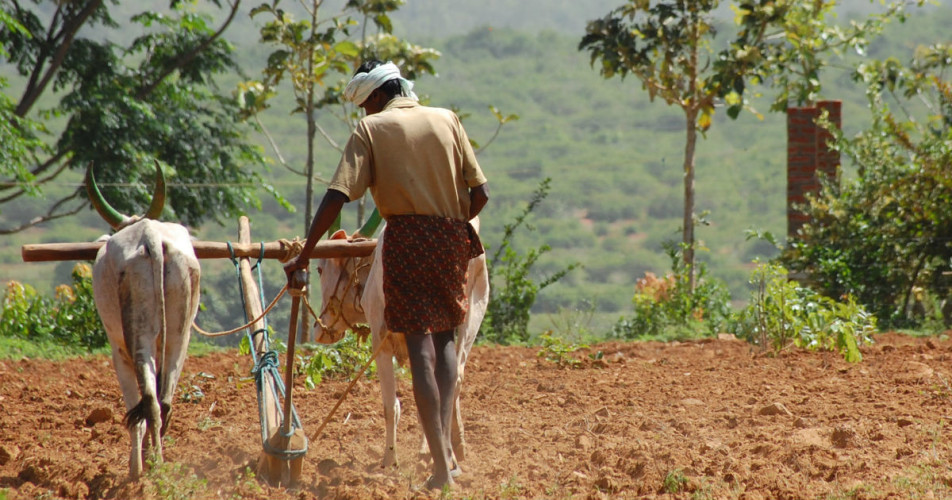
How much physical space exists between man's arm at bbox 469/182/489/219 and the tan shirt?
0.54ft

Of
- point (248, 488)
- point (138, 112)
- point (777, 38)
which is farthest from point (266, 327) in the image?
point (138, 112)

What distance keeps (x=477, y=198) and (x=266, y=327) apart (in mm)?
1304

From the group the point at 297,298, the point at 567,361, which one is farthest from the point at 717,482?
the point at 567,361

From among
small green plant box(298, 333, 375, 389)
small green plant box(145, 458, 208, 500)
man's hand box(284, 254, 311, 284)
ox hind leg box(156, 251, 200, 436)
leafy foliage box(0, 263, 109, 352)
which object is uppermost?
man's hand box(284, 254, 311, 284)

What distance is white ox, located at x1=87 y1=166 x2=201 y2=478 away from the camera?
14.1 feet

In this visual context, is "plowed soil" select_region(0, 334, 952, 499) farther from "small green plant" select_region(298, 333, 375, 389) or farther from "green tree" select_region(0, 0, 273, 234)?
"green tree" select_region(0, 0, 273, 234)

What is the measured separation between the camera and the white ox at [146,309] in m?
4.31

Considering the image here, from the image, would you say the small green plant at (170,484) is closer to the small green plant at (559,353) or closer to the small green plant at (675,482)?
the small green plant at (675,482)

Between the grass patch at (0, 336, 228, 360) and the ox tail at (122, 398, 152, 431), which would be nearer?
the ox tail at (122, 398, 152, 431)

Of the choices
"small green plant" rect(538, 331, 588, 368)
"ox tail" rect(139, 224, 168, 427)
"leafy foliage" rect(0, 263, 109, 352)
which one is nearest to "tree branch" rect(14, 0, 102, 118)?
"leafy foliage" rect(0, 263, 109, 352)

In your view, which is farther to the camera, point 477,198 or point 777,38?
point 777,38

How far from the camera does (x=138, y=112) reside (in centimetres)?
1236

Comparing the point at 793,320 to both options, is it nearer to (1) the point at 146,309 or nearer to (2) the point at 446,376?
(2) the point at 446,376

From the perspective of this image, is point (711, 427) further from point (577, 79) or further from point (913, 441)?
point (577, 79)
